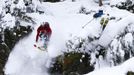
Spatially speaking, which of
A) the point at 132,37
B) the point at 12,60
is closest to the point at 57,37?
the point at 12,60

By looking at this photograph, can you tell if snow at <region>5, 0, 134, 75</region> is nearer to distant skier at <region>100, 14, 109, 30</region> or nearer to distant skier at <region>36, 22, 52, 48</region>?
distant skier at <region>100, 14, 109, 30</region>

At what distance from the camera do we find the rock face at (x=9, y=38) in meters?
18.6

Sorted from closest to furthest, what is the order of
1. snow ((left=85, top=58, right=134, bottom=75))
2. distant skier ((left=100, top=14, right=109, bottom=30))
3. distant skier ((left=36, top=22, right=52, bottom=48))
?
1. snow ((left=85, top=58, right=134, bottom=75))
2. distant skier ((left=100, top=14, right=109, bottom=30))
3. distant skier ((left=36, top=22, right=52, bottom=48))

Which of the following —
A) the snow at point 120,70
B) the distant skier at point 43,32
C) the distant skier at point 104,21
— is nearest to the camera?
the snow at point 120,70

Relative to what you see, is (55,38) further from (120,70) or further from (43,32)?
(120,70)

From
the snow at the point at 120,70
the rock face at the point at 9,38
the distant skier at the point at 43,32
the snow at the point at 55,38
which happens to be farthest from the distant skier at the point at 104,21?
the rock face at the point at 9,38

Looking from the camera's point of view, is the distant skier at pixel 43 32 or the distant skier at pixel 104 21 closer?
the distant skier at pixel 104 21

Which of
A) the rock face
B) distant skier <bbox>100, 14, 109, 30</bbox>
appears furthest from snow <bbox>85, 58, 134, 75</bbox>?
the rock face

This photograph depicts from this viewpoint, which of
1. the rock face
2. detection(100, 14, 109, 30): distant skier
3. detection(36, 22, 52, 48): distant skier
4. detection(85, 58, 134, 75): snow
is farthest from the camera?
detection(36, 22, 52, 48): distant skier

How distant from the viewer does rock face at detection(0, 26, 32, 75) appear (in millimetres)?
18562

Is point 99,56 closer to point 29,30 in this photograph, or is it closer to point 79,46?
point 79,46

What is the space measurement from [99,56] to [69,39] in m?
1.77

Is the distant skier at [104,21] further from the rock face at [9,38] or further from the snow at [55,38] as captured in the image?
the rock face at [9,38]

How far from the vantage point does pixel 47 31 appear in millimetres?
19172
